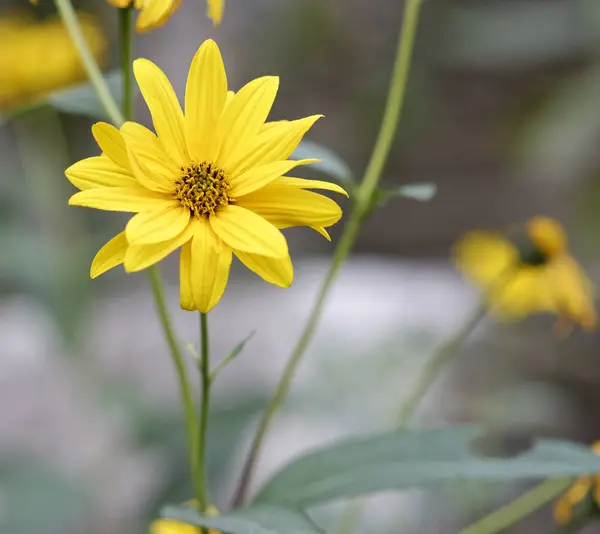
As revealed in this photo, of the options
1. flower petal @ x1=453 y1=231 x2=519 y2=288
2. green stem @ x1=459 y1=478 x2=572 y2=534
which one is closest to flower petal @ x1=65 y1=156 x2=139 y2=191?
green stem @ x1=459 y1=478 x2=572 y2=534

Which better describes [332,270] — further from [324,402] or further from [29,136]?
[29,136]

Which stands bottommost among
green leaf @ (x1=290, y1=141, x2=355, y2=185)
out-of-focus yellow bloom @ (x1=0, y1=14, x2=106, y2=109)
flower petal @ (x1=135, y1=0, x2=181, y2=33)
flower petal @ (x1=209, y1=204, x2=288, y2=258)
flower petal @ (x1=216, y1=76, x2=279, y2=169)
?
flower petal @ (x1=209, y1=204, x2=288, y2=258)

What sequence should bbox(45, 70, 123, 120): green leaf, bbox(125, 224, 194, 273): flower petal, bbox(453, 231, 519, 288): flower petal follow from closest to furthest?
bbox(125, 224, 194, 273): flower petal, bbox(45, 70, 123, 120): green leaf, bbox(453, 231, 519, 288): flower petal

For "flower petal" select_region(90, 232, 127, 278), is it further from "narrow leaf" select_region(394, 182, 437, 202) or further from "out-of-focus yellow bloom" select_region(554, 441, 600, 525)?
"out-of-focus yellow bloom" select_region(554, 441, 600, 525)

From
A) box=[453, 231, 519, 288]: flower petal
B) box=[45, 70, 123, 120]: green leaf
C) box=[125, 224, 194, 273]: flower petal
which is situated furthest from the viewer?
box=[453, 231, 519, 288]: flower petal

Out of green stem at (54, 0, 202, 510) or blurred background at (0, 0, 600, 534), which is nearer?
green stem at (54, 0, 202, 510)

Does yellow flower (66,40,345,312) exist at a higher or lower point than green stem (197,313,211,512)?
higher

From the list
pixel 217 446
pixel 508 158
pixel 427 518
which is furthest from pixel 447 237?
pixel 217 446
